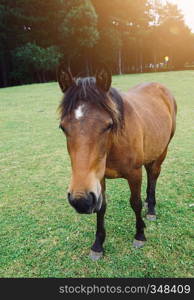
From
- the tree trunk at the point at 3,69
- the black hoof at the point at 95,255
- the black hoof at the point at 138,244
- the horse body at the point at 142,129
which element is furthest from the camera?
the tree trunk at the point at 3,69

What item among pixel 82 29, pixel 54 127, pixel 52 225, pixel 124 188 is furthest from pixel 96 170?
pixel 82 29

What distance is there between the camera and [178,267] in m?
2.51

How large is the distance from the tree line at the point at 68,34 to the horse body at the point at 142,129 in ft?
55.6

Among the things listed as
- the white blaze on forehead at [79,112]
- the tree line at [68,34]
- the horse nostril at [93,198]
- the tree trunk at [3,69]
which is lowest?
the horse nostril at [93,198]

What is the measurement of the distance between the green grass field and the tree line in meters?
16.3

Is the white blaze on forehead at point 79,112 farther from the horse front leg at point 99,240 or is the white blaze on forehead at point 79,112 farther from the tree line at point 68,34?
the tree line at point 68,34

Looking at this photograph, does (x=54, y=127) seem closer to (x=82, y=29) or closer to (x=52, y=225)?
(x=52, y=225)

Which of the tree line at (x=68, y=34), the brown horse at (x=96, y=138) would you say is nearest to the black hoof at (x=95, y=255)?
the brown horse at (x=96, y=138)

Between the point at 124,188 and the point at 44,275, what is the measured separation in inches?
82.9

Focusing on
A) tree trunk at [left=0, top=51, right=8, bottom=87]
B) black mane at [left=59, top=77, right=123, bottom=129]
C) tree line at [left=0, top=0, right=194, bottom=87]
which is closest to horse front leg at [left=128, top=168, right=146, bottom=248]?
black mane at [left=59, top=77, right=123, bottom=129]

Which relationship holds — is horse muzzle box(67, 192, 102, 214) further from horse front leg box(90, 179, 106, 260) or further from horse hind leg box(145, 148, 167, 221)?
horse hind leg box(145, 148, 167, 221)

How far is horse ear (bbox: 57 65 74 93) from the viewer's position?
75.2 inches

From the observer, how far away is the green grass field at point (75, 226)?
2.59 m

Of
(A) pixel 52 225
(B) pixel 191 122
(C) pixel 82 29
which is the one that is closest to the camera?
(A) pixel 52 225
